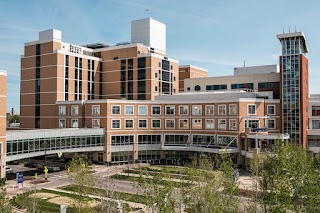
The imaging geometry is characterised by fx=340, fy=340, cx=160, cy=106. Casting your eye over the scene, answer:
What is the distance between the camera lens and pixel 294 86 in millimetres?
69562

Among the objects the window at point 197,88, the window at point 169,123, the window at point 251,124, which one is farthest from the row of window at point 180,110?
the window at point 197,88

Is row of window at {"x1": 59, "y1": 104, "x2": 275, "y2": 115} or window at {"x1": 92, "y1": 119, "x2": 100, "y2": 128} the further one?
window at {"x1": 92, "y1": 119, "x2": 100, "y2": 128}

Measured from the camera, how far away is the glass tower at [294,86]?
68625mm

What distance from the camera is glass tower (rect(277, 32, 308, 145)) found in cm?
6862

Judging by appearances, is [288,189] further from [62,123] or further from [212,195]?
[62,123]

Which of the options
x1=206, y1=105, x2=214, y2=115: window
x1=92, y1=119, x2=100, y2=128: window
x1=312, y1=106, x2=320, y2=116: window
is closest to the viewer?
x1=206, y1=105, x2=214, y2=115: window

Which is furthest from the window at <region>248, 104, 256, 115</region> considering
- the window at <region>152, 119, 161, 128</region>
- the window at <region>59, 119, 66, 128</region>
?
the window at <region>59, 119, 66, 128</region>

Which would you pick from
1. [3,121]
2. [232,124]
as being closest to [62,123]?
[3,121]

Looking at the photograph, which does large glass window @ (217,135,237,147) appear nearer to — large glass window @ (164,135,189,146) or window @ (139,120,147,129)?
large glass window @ (164,135,189,146)

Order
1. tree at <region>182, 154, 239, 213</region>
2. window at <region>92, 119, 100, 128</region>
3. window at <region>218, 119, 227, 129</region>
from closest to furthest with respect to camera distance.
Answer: tree at <region>182, 154, 239, 213</region> → window at <region>218, 119, 227, 129</region> → window at <region>92, 119, 100, 128</region>

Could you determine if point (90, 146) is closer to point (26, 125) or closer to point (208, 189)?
point (26, 125)

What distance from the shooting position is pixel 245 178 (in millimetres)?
57250

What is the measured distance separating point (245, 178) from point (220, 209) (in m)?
36.2

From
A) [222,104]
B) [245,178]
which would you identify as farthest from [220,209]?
[222,104]
